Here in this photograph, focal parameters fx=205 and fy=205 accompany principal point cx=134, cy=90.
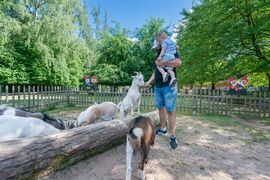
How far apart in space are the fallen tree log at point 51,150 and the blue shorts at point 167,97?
90cm

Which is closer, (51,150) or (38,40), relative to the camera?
(51,150)

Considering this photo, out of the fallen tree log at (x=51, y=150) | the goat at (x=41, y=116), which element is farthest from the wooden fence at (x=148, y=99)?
the fallen tree log at (x=51, y=150)

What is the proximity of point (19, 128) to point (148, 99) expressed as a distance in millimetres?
7418

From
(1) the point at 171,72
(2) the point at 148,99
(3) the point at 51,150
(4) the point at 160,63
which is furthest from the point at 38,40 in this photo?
(3) the point at 51,150

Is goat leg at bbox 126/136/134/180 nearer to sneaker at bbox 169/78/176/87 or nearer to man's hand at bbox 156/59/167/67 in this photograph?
sneaker at bbox 169/78/176/87

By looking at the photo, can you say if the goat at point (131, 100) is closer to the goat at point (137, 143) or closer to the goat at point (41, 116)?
the goat at point (41, 116)

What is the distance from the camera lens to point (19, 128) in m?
2.73

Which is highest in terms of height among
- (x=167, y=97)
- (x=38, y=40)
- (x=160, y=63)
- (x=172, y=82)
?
(x=38, y=40)

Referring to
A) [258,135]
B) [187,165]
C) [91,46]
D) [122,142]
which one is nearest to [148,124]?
[187,165]

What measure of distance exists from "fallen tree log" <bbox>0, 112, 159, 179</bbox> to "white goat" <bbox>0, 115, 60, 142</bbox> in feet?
1.85

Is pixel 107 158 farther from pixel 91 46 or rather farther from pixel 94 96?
pixel 91 46

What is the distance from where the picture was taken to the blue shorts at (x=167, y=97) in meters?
3.21

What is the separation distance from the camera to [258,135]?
475 centimetres

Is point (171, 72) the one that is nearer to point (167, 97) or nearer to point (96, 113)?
point (167, 97)
